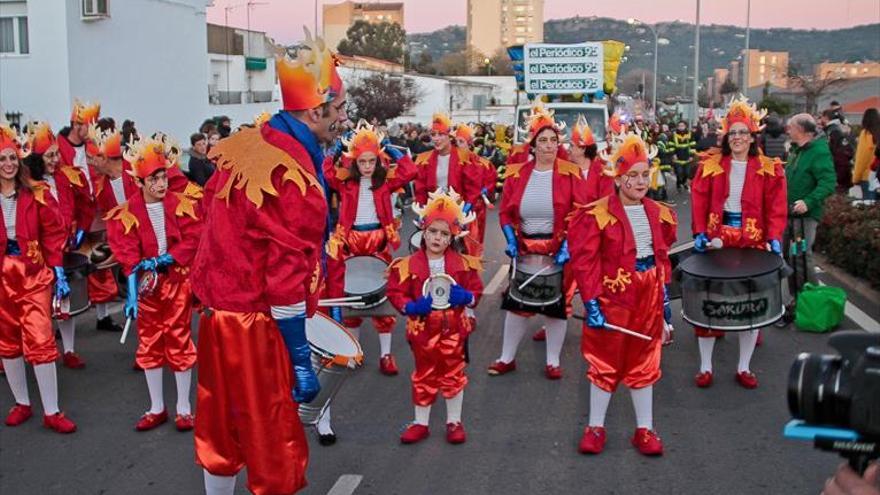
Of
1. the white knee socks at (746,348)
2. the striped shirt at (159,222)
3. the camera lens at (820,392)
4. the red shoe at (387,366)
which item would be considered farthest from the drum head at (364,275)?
the camera lens at (820,392)

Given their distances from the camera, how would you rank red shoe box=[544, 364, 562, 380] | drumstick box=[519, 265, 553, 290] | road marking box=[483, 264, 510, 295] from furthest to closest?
road marking box=[483, 264, 510, 295], red shoe box=[544, 364, 562, 380], drumstick box=[519, 265, 553, 290]

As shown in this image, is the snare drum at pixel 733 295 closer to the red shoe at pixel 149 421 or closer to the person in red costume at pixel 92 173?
the red shoe at pixel 149 421

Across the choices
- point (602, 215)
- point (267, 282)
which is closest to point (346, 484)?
point (267, 282)

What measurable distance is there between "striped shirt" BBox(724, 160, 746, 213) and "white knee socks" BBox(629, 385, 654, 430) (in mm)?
2220

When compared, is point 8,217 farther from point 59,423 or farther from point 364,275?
point 364,275

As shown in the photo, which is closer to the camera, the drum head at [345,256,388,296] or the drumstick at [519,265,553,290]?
the drumstick at [519,265,553,290]

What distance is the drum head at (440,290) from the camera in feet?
20.7

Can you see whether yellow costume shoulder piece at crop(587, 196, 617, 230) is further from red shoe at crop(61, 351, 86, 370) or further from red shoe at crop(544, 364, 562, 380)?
red shoe at crop(61, 351, 86, 370)

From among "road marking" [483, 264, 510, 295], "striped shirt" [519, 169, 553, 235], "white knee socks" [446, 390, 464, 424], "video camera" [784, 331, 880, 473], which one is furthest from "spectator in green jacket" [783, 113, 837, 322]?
"video camera" [784, 331, 880, 473]

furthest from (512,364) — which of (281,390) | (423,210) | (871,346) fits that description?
(871,346)

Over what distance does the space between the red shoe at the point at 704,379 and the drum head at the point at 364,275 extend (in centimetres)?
257

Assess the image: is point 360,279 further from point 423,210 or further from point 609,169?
point 609,169

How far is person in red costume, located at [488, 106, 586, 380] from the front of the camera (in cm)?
796

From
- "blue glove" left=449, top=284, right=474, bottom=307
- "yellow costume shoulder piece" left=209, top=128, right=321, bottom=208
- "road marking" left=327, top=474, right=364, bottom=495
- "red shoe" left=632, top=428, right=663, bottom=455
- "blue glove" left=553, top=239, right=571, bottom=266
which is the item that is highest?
"yellow costume shoulder piece" left=209, top=128, right=321, bottom=208
